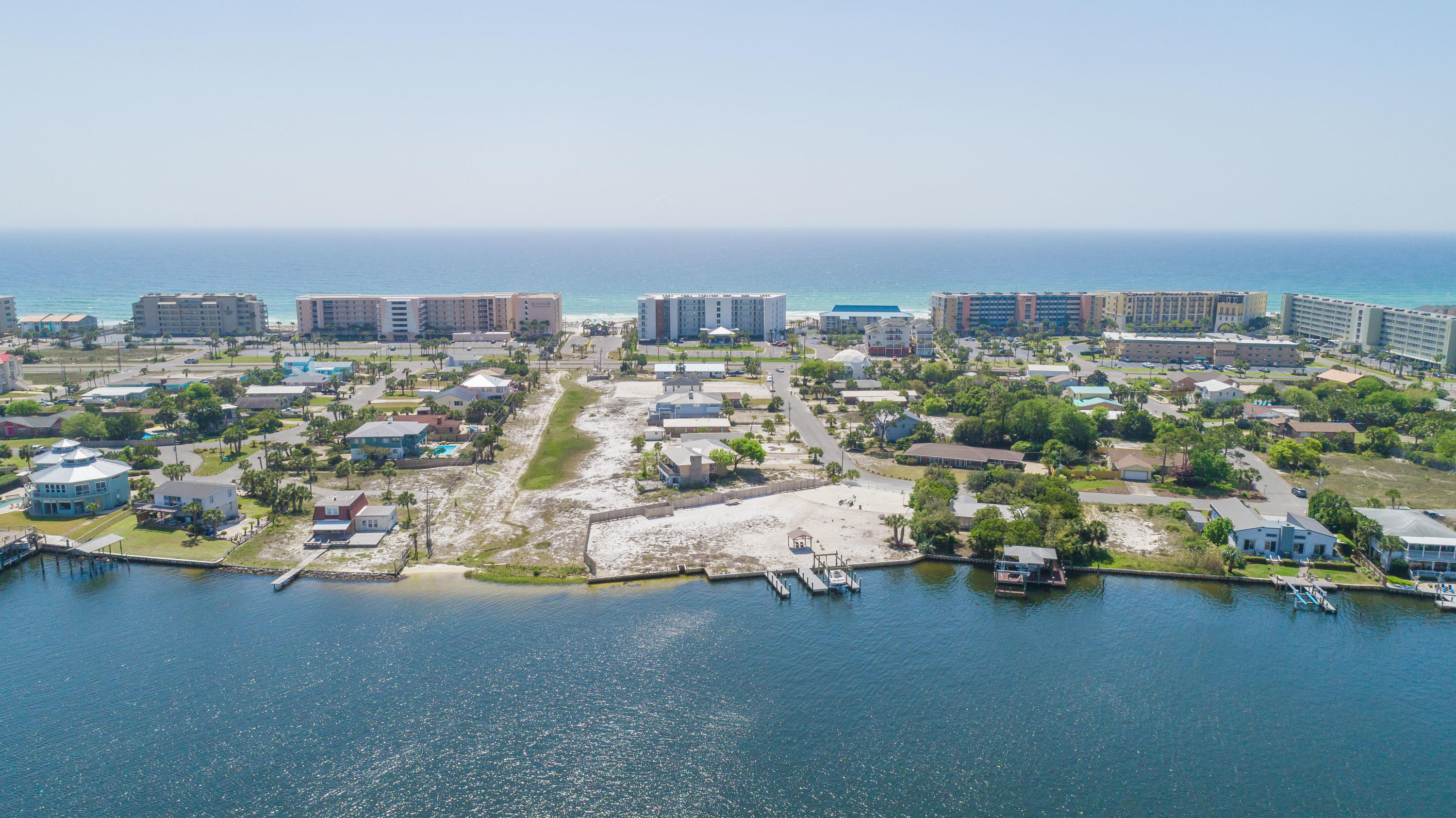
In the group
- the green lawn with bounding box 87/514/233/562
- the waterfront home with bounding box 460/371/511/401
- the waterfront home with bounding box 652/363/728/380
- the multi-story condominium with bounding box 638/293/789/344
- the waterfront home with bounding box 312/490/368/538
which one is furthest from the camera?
the multi-story condominium with bounding box 638/293/789/344

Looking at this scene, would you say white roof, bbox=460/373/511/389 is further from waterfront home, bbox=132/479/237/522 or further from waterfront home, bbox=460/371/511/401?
waterfront home, bbox=132/479/237/522

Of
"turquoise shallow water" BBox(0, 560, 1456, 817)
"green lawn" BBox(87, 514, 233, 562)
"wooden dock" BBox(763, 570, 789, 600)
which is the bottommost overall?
"turquoise shallow water" BBox(0, 560, 1456, 817)

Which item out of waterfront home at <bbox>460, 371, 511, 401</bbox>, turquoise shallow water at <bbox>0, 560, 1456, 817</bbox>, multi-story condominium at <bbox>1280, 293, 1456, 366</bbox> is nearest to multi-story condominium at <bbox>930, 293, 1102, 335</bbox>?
multi-story condominium at <bbox>1280, 293, 1456, 366</bbox>

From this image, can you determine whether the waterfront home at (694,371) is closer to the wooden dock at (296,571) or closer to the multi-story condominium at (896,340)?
the multi-story condominium at (896,340)

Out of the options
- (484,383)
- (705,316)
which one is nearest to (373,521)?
(484,383)

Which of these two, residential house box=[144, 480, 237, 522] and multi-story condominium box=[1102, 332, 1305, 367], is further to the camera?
multi-story condominium box=[1102, 332, 1305, 367]

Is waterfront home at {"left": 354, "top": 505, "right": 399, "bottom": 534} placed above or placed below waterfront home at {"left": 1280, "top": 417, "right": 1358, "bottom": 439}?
below

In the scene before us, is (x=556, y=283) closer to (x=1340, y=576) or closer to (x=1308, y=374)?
(x=1308, y=374)
